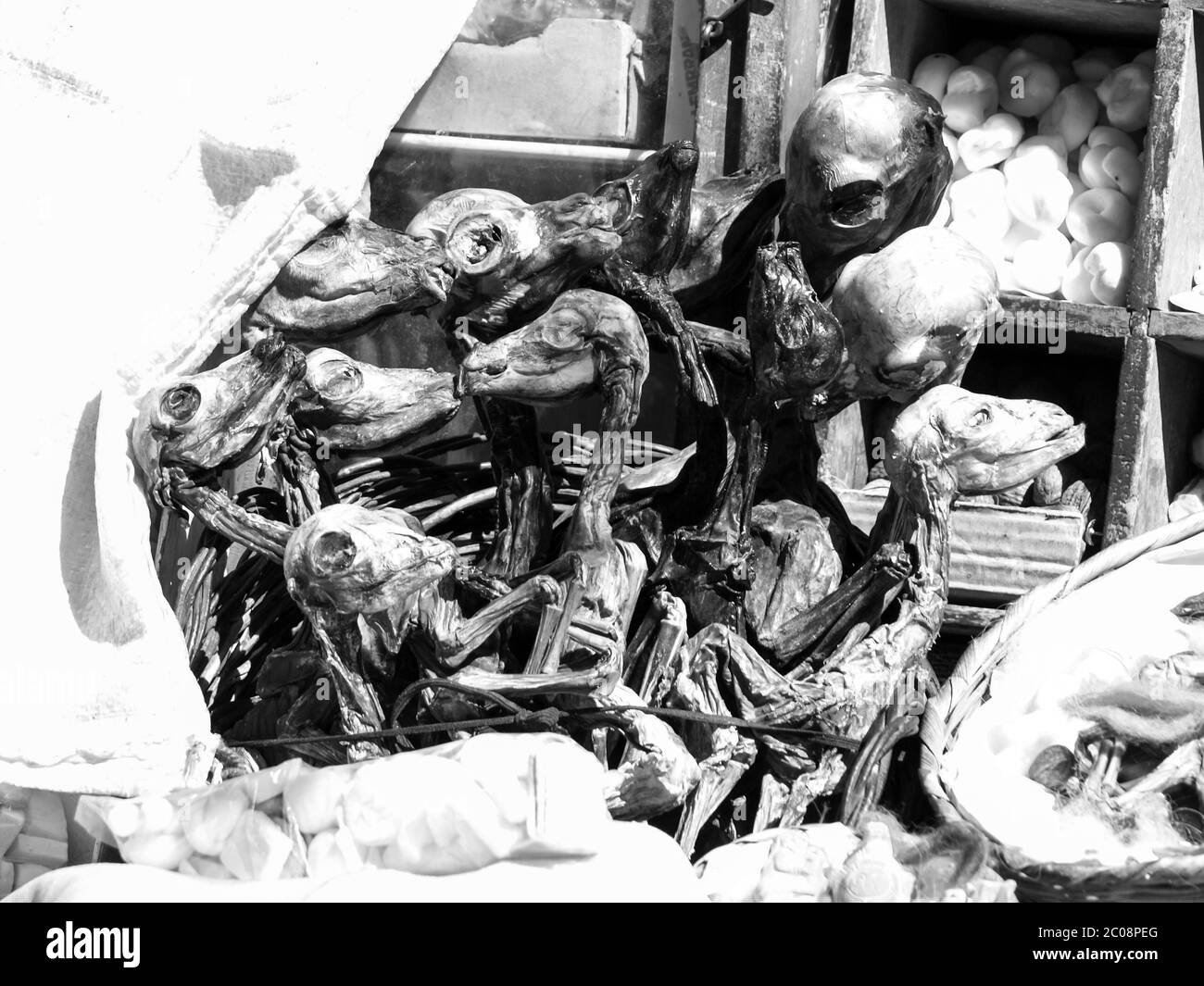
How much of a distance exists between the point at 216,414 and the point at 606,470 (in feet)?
0.92

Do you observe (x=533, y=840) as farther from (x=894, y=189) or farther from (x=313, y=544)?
(x=894, y=189)

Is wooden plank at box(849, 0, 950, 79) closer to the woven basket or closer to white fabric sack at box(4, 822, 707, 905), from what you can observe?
the woven basket

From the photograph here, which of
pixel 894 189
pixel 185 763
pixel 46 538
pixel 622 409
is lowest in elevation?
pixel 185 763

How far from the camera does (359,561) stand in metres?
1.08

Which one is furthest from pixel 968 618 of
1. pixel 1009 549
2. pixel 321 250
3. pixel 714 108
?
pixel 321 250

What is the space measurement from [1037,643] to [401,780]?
490 mm

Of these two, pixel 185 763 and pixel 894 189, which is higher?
pixel 894 189

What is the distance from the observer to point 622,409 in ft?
3.93

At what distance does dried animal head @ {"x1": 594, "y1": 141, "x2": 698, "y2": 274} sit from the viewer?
Answer: 1338 mm

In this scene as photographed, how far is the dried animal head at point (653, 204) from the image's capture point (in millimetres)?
1338

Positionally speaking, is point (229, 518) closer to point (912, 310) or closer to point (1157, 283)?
point (912, 310)

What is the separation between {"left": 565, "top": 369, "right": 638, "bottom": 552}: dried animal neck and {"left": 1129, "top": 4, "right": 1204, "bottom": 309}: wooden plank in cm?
55

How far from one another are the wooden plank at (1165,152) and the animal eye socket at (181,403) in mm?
822

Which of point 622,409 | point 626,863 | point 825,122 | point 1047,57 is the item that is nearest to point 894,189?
point 825,122
